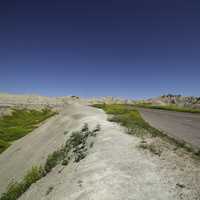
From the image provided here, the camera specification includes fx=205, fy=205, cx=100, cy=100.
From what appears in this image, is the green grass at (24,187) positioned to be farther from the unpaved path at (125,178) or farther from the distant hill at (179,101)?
the distant hill at (179,101)

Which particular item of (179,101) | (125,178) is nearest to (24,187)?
(125,178)

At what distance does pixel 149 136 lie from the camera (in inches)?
496

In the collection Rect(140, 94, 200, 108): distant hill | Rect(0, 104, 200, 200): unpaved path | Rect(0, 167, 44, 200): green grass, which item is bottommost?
Rect(0, 167, 44, 200): green grass

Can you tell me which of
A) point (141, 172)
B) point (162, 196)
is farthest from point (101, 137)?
point (162, 196)

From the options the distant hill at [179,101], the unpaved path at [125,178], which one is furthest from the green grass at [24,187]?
the distant hill at [179,101]

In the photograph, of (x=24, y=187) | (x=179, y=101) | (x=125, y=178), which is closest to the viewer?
(x=125, y=178)

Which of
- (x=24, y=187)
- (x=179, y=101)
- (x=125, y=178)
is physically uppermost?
(x=179, y=101)

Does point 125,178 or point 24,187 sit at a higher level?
point 125,178

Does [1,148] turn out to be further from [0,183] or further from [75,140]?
[75,140]

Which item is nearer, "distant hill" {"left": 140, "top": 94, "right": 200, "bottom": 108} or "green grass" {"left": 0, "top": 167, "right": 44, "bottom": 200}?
"green grass" {"left": 0, "top": 167, "right": 44, "bottom": 200}

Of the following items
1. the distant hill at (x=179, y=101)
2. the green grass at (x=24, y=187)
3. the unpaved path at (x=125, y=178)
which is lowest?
the green grass at (x=24, y=187)

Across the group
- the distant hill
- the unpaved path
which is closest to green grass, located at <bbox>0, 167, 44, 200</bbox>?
the unpaved path

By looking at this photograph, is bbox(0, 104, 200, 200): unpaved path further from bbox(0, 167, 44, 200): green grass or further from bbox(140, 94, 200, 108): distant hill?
bbox(140, 94, 200, 108): distant hill

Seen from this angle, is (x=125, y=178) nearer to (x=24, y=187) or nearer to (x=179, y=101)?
(x=24, y=187)
